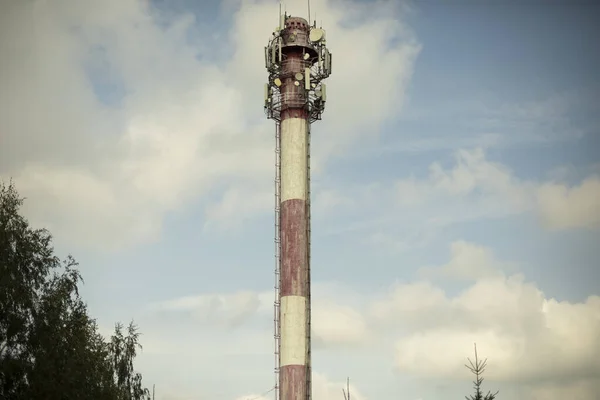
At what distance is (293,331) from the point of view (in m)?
52.3

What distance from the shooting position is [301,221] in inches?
2153

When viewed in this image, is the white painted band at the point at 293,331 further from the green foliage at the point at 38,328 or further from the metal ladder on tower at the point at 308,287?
the green foliage at the point at 38,328

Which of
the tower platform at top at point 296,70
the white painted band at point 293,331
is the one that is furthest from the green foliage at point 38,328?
the tower platform at top at point 296,70

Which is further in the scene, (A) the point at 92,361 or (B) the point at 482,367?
(A) the point at 92,361

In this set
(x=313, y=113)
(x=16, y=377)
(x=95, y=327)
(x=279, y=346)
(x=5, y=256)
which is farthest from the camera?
(x=313, y=113)

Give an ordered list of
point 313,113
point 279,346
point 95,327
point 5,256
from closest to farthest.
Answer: point 5,256 < point 95,327 < point 279,346 < point 313,113

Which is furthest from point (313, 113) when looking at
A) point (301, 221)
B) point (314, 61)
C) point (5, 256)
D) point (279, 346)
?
point (5, 256)

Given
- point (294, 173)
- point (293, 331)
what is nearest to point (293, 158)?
point (294, 173)

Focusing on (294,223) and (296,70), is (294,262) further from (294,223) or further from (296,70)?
(296,70)

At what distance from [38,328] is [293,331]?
60.0ft

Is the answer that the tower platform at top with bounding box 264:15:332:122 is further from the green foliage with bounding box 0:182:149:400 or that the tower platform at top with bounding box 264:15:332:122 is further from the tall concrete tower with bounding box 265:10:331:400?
the green foliage with bounding box 0:182:149:400

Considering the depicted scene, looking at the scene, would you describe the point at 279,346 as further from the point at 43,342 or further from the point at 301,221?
the point at 43,342

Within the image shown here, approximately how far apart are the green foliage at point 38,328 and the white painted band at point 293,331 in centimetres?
1207

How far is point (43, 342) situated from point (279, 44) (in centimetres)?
2942
